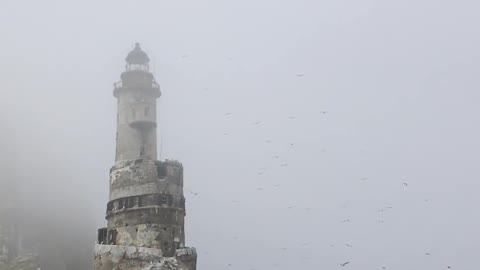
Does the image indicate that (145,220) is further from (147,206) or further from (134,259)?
(134,259)

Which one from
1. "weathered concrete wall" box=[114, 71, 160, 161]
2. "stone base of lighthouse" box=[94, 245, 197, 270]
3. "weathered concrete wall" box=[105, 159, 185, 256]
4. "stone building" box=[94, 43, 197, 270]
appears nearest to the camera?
"stone base of lighthouse" box=[94, 245, 197, 270]

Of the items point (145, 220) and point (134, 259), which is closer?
point (134, 259)

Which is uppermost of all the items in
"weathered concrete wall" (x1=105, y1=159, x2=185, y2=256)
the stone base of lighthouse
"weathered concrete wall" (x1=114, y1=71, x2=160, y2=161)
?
"weathered concrete wall" (x1=114, y1=71, x2=160, y2=161)

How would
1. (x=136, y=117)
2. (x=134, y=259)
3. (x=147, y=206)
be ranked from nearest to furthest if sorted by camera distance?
(x=134, y=259) < (x=147, y=206) < (x=136, y=117)

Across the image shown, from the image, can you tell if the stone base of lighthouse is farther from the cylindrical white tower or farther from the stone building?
the cylindrical white tower

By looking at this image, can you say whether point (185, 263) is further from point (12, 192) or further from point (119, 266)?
point (12, 192)

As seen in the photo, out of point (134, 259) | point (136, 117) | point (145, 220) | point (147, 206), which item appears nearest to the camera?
point (134, 259)

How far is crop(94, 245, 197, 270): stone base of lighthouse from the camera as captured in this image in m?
36.1

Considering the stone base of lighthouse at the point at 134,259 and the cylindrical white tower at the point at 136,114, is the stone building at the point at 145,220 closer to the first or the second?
the stone base of lighthouse at the point at 134,259

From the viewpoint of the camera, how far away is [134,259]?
36.1m

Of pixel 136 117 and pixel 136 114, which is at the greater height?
pixel 136 114

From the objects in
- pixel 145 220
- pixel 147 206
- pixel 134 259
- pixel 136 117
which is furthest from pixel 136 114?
pixel 134 259

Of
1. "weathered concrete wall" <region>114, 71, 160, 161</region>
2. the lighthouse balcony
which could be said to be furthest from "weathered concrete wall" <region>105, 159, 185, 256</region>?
the lighthouse balcony

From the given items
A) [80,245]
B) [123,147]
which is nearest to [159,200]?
[123,147]
